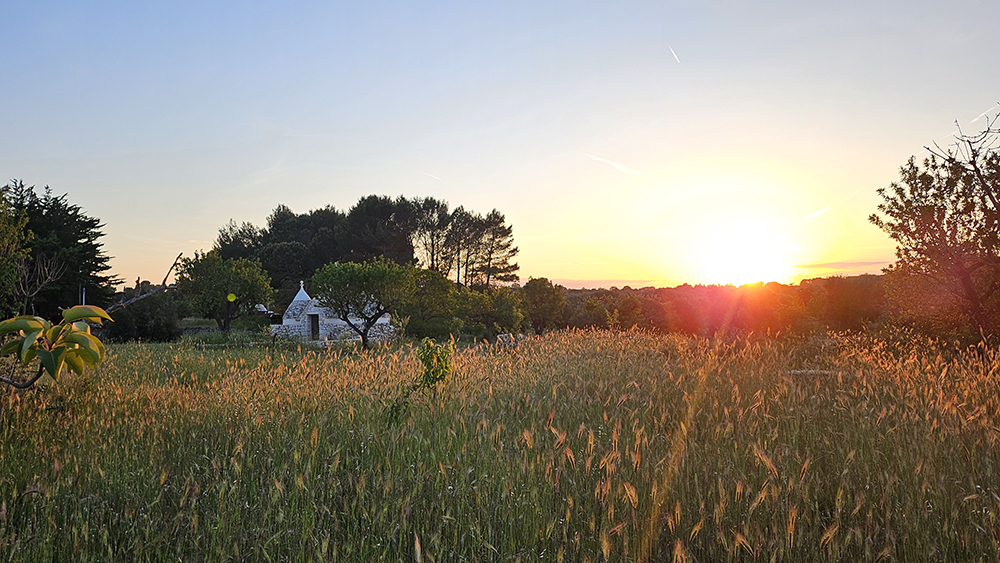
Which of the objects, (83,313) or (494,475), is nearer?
(83,313)

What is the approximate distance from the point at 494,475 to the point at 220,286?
25833 millimetres

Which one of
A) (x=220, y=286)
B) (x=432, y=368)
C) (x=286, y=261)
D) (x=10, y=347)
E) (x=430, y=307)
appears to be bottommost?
(x=432, y=368)

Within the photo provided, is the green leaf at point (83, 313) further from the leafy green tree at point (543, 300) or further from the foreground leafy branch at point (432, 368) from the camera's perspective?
the leafy green tree at point (543, 300)

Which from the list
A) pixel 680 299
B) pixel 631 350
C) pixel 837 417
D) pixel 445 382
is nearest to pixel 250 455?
pixel 445 382

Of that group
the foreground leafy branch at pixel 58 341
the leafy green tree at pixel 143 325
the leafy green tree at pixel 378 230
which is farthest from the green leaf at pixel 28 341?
the leafy green tree at pixel 378 230

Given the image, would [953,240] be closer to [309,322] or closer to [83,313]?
[83,313]

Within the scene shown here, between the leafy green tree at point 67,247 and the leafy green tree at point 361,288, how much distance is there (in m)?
9.76

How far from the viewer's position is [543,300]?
25.9 meters

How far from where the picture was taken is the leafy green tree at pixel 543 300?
2586cm

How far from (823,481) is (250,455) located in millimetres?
3182

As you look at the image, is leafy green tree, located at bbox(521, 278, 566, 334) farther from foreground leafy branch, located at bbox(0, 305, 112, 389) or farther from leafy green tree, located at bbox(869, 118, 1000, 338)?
foreground leafy branch, located at bbox(0, 305, 112, 389)

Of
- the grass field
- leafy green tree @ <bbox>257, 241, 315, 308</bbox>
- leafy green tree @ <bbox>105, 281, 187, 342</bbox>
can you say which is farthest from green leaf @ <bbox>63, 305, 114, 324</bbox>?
leafy green tree @ <bbox>257, 241, 315, 308</bbox>

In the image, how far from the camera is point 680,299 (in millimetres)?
20609

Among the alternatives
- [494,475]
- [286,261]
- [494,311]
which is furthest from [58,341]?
[286,261]
